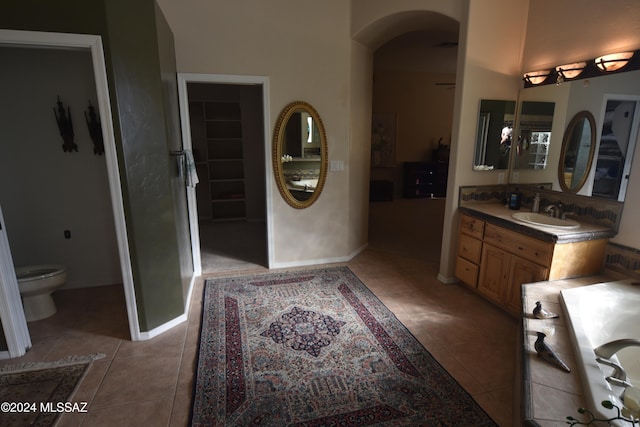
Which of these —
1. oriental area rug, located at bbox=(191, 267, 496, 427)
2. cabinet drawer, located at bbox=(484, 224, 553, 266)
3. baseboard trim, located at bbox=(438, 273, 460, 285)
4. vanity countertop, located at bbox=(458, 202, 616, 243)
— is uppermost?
vanity countertop, located at bbox=(458, 202, 616, 243)

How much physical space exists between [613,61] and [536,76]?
2.26ft

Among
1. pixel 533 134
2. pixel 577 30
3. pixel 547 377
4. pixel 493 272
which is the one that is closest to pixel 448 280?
pixel 493 272

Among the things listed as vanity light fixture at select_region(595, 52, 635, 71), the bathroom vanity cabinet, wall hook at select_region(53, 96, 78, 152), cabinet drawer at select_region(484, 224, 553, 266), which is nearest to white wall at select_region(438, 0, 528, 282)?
the bathroom vanity cabinet

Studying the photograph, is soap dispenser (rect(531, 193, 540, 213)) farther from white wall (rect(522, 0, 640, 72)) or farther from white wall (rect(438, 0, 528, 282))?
white wall (rect(522, 0, 640, 72))

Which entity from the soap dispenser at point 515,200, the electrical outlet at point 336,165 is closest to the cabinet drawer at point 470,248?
the soap dispenser at point 515,200

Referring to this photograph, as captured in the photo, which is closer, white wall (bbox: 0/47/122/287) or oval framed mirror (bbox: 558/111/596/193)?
oval framed mirror (bbox: 558/111/596/193)

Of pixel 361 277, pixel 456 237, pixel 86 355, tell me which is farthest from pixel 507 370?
pixel 86 355

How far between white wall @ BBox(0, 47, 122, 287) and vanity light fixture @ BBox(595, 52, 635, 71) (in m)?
4.37

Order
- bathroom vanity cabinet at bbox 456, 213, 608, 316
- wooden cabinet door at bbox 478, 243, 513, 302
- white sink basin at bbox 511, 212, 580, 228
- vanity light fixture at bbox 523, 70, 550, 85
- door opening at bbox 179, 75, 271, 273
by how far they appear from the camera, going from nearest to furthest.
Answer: bathroom vanity cabinet at bbox 456, 213, 608, 316
white sink basin at bbox 511, 212, 580, 228
wooden cabinet door at bbox 478, 243, 513, 302
vanity light fixture at bbox 523, 70, 550, 85
door opening at bbox 179, 75, 271, 273

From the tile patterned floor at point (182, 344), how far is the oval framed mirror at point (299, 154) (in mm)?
1045

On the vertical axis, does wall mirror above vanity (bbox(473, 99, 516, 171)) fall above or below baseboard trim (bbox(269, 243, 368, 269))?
above

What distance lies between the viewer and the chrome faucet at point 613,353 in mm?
1510

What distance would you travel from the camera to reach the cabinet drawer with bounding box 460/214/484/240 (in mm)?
3262

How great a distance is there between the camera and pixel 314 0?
146 inches
